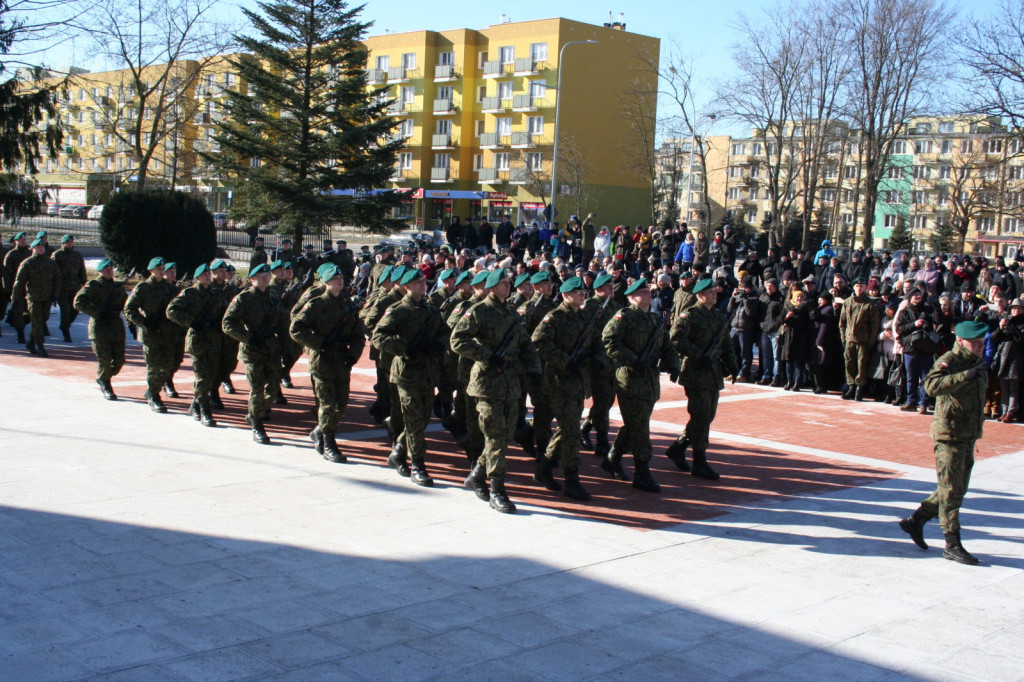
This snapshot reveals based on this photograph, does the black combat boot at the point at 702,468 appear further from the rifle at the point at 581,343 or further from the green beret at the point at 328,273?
the green beret at the point at 328,273

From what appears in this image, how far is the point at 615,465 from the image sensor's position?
9477 millimetres

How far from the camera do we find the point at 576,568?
657 centimetres

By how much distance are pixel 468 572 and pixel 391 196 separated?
3034cm

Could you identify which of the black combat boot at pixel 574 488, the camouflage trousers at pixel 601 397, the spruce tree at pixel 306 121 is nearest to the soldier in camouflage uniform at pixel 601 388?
the camouflage trousers at pixel 601 397

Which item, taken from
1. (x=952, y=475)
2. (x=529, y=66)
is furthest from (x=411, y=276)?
(x=529, y=66)

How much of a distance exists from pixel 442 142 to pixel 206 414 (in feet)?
185

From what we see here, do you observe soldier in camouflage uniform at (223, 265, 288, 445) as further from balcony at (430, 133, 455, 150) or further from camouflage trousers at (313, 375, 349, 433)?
balcony at (430, 133, 455, 150)

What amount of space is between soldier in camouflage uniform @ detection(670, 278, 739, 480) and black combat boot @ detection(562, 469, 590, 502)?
1.61 metres

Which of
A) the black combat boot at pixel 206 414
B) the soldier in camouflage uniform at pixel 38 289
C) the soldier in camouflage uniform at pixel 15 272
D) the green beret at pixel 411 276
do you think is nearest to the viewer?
the green beret at pixel 411 276

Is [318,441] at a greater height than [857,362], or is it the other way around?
[857,362]

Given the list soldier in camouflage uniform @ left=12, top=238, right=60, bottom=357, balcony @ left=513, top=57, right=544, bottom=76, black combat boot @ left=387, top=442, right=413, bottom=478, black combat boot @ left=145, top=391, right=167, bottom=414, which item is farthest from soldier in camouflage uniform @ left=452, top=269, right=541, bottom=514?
balcony @ left=513, top=57, right=544, bottom=76

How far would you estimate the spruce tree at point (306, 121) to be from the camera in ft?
111

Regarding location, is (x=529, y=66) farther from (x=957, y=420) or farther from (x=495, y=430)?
(x=957, y=420)

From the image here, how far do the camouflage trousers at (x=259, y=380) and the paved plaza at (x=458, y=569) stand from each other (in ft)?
1.50
